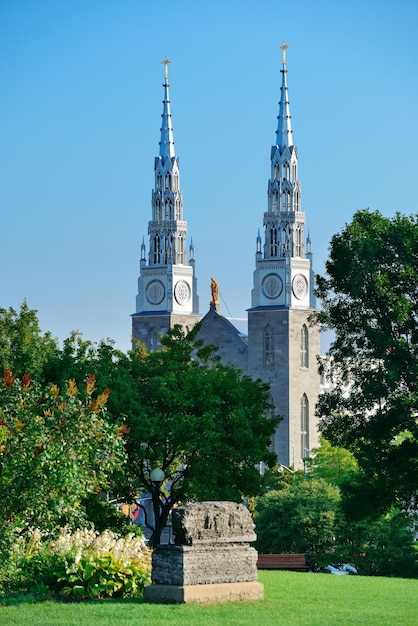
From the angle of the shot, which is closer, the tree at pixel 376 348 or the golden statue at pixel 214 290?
the tree at pixel 376 348

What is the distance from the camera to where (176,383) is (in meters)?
38.9

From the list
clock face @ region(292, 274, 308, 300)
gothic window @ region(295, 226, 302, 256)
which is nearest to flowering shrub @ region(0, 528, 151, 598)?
clock face @ region(292, 274, 308, 300)

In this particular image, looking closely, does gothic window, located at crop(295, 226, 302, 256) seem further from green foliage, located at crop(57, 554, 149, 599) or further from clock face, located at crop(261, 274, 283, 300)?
green foliage, located at crop(57, 554, 149, 599)

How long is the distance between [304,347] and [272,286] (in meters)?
5.31

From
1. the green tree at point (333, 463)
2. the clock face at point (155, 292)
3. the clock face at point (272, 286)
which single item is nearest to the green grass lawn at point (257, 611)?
the green tree at point (333, 463)

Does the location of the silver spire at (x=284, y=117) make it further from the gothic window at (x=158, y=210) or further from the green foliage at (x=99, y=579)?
the green foliage at (x=99, y=579)

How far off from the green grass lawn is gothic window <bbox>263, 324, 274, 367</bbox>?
75.7 m

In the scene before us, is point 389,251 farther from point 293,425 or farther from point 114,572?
point 293,425

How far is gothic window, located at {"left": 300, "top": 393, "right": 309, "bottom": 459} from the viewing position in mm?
96438

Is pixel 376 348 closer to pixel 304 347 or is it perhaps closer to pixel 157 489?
pixel 157 489

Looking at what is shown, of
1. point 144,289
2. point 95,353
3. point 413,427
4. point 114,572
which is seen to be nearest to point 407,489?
point 413,427

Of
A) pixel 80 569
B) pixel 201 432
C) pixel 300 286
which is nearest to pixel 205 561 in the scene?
pixel 80 569

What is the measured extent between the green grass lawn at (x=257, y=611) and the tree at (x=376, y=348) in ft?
39.1

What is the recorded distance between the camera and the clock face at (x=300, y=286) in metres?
100
